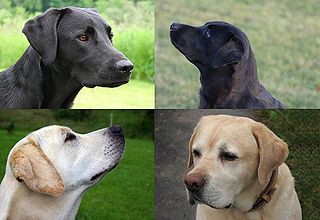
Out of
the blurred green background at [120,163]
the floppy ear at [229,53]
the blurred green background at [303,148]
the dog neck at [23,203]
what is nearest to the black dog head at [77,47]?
the floppy ear at [229,53]

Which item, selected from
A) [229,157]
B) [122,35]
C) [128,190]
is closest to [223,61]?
[229,157]

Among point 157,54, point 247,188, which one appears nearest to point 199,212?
point 247,188

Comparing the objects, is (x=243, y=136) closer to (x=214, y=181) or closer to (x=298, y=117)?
(x=214, y=181)

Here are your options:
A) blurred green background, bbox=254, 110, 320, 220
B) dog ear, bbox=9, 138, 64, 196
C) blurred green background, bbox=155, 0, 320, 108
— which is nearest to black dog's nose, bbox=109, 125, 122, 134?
dog ear, bbox=9, 138, 64, 196

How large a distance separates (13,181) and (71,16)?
3.50 feet

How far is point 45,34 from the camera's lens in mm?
4863

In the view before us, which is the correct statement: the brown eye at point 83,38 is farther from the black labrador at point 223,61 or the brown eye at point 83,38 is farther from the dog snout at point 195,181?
the dog snout at point 195,181

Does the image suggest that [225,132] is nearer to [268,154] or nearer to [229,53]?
[268,154]

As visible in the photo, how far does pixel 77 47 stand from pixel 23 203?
3.23 ft

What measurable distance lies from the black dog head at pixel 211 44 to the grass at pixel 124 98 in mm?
590

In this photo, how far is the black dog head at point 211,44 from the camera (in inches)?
201

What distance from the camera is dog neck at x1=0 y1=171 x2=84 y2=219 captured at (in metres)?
4.38

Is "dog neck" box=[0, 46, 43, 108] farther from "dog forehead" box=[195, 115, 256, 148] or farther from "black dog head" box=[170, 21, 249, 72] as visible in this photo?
"dog forehead" box=[195, 115, 256, 148]

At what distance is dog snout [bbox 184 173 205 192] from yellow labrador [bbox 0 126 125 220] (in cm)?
43
